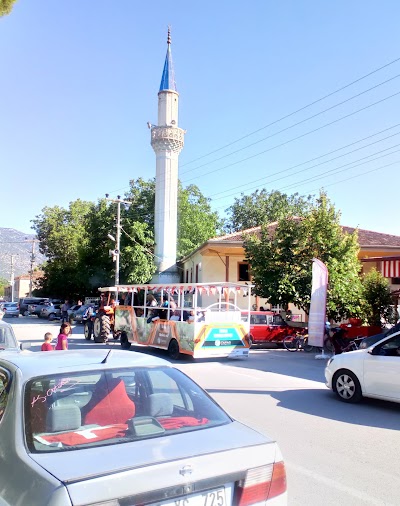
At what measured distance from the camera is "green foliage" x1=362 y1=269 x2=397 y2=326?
21391 mm

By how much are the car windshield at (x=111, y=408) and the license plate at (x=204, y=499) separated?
1.70 ft

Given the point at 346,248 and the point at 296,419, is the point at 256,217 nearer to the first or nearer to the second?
the point at 346,248

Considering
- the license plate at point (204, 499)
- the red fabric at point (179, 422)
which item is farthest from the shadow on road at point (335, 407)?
the license plate at point (204, 499)

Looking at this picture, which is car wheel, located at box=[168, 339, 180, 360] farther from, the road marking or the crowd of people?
the road marking

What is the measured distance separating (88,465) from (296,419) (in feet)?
19.3

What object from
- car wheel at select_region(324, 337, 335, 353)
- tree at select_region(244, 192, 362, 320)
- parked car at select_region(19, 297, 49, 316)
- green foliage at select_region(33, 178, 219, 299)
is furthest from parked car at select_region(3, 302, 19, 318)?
car wheel at select_region(324, 337, 335, 353)

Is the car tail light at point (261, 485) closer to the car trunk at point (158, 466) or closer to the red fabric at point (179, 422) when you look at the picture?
the car trunk at point (158, 466)

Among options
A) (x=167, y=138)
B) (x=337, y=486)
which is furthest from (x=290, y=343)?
(x=167, y=138)

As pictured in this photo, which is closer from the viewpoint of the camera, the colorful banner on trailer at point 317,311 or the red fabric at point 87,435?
the red fabric at point 87,435

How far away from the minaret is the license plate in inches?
1603

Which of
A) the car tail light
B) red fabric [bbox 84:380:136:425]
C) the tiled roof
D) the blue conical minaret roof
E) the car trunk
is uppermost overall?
the blue conical minaret roof

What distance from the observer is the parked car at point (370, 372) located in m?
8.44

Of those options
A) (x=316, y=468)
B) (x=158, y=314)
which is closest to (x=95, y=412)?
(x=316, y=468)

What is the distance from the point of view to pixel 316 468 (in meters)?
5.55
